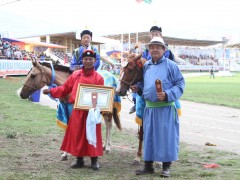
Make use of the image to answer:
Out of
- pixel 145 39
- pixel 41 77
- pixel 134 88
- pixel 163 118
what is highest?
pixel 145 39

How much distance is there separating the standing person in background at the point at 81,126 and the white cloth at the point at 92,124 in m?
0.02

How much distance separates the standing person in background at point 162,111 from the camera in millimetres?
5773

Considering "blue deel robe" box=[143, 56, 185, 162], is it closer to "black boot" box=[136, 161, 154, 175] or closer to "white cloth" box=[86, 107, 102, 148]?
"black boot" box=[136, 161, 154, 175]

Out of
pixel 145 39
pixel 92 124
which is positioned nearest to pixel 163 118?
pixel 92 124

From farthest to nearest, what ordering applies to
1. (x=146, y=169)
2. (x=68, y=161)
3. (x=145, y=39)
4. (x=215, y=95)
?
(x=145, y=39)
(x=215, y=95)
(x=68, y=161)
(x=146, y=169)

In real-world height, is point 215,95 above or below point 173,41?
below

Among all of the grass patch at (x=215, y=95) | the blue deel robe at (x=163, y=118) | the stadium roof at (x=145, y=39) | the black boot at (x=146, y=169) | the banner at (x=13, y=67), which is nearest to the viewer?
the blue deel robe at (x=163, y=118)

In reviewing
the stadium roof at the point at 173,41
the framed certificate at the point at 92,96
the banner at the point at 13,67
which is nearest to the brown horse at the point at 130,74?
the framed certificate at the point at 92,96

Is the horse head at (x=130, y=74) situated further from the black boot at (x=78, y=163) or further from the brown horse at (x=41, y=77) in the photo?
the brown horse at (x=41, y=77)

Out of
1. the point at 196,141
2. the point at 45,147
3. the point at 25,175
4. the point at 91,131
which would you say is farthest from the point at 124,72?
the point at 196,141

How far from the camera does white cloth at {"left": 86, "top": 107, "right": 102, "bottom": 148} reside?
6.09 metres

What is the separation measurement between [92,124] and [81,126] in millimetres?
249

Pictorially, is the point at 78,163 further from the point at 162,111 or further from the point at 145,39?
the point at 145,39

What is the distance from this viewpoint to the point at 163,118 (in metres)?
5.81
